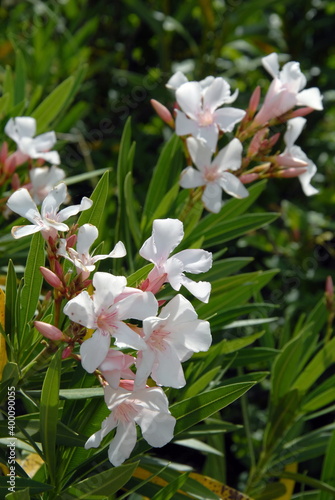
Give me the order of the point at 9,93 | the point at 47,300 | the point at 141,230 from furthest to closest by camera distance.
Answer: the point at 9,93 < the point at 141,230 < the point at 47,300

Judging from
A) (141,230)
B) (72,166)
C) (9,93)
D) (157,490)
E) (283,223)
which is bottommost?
(283,223)

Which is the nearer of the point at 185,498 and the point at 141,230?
the point at 185,498

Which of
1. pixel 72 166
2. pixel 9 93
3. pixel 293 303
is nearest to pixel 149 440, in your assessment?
pixel 9 93

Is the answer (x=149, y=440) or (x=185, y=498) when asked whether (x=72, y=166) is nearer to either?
(x=185, y=498)

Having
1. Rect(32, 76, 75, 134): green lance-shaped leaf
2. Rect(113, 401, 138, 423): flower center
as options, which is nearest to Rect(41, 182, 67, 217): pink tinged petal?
Rect(113, 401, 138, 423): flower center

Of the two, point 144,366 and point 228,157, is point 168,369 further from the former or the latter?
point 228,157

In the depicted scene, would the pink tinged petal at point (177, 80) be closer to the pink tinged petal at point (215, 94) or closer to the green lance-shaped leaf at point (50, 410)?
the pink tinged petal at point (215, 94)

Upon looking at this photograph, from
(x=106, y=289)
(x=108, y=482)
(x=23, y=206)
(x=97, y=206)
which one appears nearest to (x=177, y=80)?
(x=97, y=206)

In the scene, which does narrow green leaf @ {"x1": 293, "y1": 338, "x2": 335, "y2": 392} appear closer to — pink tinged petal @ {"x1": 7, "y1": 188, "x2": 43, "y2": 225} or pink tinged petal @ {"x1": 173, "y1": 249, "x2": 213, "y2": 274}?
pink tinged petal @ {"x1": 173, "y1": 249, "x2": 213, "y2": 274}
